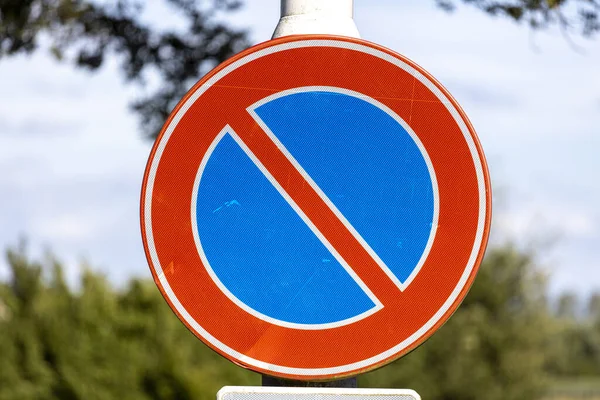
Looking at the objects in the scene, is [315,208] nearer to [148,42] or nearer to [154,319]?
[148,42]

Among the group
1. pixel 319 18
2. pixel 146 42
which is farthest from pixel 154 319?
pixel 319 18

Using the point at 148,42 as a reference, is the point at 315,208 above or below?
below

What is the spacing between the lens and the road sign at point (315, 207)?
86.5 inches

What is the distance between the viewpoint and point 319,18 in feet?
8.00

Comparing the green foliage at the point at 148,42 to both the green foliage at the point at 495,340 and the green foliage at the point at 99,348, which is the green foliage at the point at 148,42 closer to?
the green foliage at the point at 99,348

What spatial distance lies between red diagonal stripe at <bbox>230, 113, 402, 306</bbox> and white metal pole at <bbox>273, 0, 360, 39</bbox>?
0.28 m

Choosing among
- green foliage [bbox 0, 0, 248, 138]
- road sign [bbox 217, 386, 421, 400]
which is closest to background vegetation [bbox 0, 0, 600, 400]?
green foliage [bbox 0, 0, 248, 138]

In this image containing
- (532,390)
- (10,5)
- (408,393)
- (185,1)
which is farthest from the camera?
(532,390)

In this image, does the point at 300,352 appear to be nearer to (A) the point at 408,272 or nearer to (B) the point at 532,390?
(A) the point at 408,272

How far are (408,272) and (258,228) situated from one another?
34 centimetres

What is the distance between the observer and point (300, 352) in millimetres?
2186

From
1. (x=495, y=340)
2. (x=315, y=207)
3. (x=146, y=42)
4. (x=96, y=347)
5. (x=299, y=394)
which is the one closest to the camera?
(x=299, y=394)

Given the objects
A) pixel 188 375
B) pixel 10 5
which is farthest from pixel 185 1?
pixel 188 375

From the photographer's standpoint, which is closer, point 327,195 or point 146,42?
point 327,195
